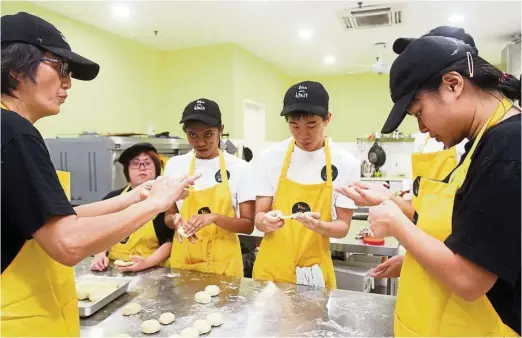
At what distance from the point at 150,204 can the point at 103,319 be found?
0.62 meters

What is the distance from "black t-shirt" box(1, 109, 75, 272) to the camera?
896 mm

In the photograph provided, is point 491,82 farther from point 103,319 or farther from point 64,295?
point 103,319

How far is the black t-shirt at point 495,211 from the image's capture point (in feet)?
2.61

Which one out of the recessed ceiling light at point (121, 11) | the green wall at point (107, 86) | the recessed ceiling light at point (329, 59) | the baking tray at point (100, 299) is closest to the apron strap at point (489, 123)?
the baking tray at point (100, 299)

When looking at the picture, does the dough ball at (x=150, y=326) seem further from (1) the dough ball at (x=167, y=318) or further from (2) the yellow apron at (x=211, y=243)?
(2) the yellow apron at (x=211, y=243)

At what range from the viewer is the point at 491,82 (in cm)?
94

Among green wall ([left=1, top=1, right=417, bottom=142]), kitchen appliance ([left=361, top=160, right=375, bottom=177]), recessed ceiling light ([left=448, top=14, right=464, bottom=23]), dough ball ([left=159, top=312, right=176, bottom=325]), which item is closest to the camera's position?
dough ball ([left=159, top=312, right=176, bottom=325])

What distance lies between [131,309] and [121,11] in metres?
3.73

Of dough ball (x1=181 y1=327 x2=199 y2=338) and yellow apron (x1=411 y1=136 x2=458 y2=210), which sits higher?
yellow apron (x1=411 y1=136 x2=458 y2=210)

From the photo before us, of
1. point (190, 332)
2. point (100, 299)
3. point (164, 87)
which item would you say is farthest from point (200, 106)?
point (164, 87)

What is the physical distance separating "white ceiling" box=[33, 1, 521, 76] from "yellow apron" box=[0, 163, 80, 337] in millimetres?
3617

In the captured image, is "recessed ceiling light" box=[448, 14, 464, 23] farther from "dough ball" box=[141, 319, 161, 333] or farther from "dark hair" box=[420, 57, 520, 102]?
"dough ball" box=[141, 319, 161, 333]

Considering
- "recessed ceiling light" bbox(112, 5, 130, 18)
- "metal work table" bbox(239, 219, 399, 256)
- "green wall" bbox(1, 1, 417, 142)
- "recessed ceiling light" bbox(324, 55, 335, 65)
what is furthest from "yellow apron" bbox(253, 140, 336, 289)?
"recessed ceiling light" bbox(324, 55, 335, 65)

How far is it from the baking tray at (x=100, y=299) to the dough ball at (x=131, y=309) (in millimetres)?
89
